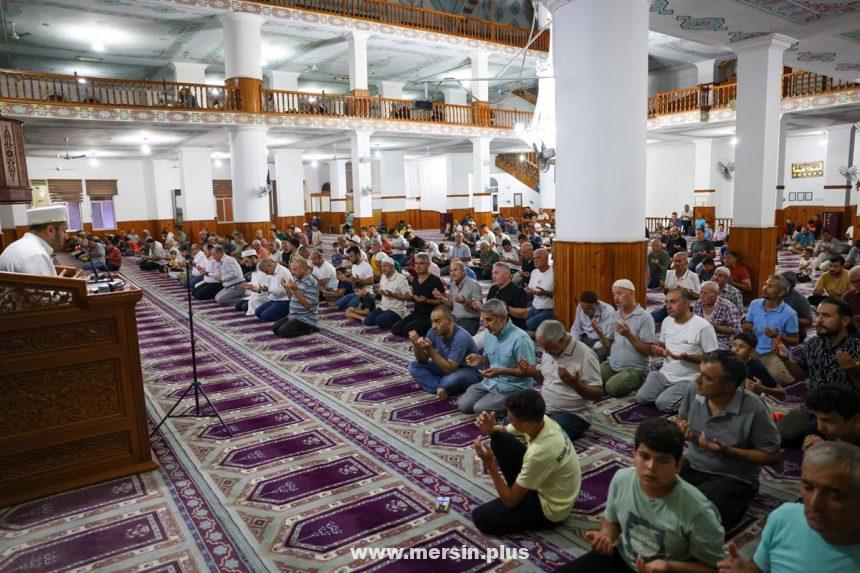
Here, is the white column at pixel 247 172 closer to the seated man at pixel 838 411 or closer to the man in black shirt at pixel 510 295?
the man in black shirt at pixel 510 295

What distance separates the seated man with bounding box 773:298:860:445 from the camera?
3143 mm

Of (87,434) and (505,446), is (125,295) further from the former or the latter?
(505,446)

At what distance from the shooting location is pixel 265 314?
710cm

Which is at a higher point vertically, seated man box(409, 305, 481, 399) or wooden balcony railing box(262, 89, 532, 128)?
wooden balcony railing box(262, 89, 532, 128)

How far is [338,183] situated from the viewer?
2391cm

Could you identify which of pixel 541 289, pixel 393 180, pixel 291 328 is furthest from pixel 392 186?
pixel 541 289

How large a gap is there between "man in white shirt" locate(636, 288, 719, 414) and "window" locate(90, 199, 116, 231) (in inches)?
782

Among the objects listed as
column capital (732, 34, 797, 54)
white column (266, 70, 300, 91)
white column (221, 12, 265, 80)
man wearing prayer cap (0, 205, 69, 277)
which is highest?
white column (266, 70, 300, 91)

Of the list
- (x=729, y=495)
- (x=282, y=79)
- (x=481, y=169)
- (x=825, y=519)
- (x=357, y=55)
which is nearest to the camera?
(x=825, y=519)

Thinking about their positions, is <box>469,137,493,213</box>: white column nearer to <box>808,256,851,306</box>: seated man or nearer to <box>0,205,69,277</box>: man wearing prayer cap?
<box>808,256,851,306</box>: seated man

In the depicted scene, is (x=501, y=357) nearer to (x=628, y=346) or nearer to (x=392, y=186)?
(x=628, y=346)

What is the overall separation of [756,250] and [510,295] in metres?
3.81

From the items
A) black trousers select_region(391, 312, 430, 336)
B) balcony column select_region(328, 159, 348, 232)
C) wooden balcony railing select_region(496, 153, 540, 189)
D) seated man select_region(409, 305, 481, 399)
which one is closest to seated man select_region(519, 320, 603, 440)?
seated man select_region(409, 305, 481, 399)

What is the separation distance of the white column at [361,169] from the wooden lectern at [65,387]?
37.7 feet
